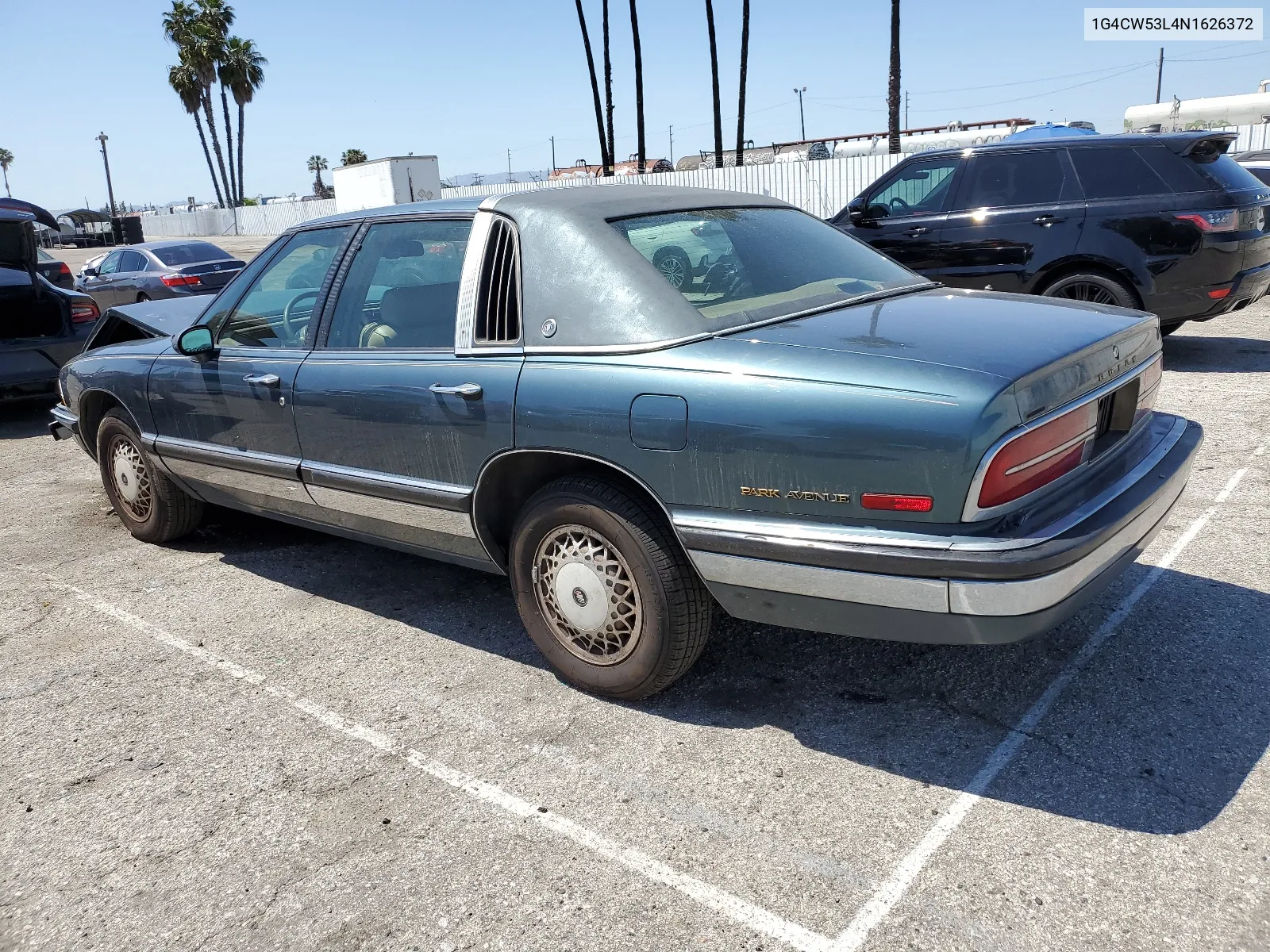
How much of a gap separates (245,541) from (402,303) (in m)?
2.20

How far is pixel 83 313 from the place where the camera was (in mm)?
9055

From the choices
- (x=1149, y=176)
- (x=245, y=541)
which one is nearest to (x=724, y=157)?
(x=1149, y=176)

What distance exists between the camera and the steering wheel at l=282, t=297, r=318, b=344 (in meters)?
4.13

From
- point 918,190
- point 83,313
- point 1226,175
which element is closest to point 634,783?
point 1226,175

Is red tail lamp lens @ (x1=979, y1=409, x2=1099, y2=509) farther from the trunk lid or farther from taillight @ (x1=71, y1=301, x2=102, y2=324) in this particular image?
taillight @ (x1=71, y1=301, x2=102, y2=324)

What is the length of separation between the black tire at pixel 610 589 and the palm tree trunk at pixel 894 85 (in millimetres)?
25223

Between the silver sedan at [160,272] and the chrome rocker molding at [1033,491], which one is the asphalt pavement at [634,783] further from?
the silver sedan at [160,272]

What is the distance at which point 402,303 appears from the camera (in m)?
3.78

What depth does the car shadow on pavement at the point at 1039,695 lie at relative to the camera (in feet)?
8.84

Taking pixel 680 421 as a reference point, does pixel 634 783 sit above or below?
below

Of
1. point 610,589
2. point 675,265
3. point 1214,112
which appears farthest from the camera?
point 1214,112

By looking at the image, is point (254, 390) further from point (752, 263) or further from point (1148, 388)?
point (1148, 388)

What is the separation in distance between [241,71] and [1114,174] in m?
55.9

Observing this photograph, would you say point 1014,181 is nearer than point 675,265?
No
